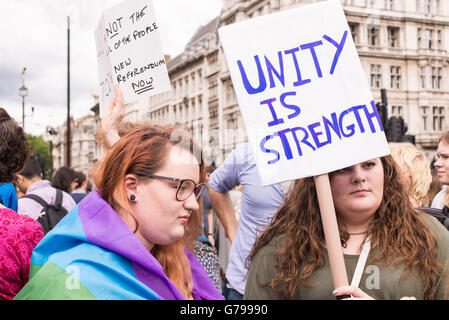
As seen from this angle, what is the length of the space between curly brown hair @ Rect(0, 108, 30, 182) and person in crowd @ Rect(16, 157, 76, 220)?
1826 mm

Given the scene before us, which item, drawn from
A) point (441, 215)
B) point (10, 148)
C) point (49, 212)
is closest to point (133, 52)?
point (10, 148)

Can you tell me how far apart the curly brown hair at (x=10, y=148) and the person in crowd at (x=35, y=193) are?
1826 millimetres

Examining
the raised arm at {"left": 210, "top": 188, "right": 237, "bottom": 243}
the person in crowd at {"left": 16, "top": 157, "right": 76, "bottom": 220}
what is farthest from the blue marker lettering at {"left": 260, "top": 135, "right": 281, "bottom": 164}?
the person in crowd at {"left": 16, "top": 157, "right": 76, "bottom": 220}

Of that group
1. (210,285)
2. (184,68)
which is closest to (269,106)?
(210,285)

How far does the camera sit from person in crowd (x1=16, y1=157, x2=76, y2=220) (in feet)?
15.0

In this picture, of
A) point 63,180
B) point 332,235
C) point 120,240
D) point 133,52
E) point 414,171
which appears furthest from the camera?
point 63,180

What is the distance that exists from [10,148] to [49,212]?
7.22ft

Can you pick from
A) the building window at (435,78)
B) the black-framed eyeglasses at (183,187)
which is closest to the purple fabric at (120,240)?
the black-framed eyeglasses at (183,187)

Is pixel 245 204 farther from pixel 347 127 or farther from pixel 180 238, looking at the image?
pixel 347 127

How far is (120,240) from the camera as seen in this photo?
1562 millimetres

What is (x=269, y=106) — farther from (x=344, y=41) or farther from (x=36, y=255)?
(x=36, y=255)

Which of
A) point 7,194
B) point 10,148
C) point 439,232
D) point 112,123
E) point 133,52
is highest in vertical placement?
point 133,52

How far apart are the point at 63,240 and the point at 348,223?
1.07 metres
